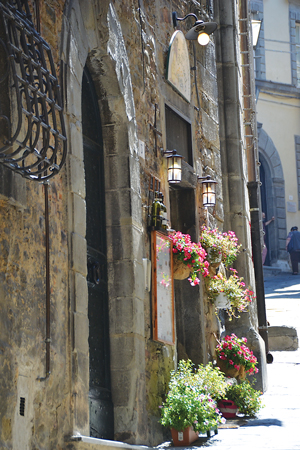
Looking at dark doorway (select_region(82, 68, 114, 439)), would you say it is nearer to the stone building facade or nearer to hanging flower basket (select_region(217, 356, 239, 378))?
the stone building facade

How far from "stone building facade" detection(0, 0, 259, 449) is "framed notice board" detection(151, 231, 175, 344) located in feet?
0.26

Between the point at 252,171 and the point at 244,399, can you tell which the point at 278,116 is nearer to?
the point at 252,171

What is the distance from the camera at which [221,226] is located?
358 inches

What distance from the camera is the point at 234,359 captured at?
A: 7.85 m

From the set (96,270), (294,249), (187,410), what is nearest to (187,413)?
(187,410)

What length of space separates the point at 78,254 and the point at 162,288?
6.21 ft

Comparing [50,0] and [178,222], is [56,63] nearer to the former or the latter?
[50,0]

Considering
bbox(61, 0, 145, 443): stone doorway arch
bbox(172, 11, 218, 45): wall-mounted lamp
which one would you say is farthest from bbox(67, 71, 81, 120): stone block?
bbox(172, 11, 218, 45): wall-mounted lamp

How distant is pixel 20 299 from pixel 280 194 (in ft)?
60.1

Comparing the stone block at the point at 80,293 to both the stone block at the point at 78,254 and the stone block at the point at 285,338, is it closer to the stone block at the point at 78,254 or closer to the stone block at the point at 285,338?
the stone block at the point at 78,254

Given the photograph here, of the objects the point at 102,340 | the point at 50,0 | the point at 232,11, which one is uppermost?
the point at 232,11

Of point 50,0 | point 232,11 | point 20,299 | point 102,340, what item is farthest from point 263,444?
point 232,11

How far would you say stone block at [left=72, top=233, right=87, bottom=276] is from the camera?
475 cm

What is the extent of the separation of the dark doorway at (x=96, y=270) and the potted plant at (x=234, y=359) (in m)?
2.40
